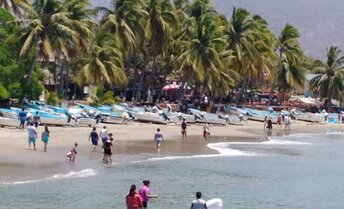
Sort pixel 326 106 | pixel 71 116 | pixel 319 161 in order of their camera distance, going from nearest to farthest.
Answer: pixel 319 161, pixel 71 116, pixel 326 106

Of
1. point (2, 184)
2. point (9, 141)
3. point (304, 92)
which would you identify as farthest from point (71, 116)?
point (304, 92)

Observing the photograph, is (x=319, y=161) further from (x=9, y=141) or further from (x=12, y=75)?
(x=12, y=75)

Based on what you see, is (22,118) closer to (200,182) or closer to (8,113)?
(8,113)

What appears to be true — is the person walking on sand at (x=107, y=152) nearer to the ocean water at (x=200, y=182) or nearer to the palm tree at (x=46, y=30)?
the ocean water at (x=200, y=182)

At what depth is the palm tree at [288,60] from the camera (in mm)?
75250

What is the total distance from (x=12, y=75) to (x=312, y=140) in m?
21.6

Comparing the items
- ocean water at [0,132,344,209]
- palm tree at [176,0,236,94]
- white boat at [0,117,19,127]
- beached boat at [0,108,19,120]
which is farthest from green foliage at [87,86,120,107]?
ocean water at [0,132,344,209]

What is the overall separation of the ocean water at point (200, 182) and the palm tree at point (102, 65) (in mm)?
17217

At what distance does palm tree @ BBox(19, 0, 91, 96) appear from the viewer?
44.4m

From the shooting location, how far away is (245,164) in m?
31.9

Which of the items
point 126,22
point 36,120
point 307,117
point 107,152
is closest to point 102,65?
point 126,22

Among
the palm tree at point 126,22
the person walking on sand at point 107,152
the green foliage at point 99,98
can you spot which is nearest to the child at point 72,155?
the person walking on sand at point 107,152

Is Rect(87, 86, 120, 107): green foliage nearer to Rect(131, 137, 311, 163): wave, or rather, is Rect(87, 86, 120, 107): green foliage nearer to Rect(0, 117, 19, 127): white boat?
Rect(131, 137, 311, 163): wave

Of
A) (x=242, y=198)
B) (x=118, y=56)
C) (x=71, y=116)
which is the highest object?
(x=118, y=56)
